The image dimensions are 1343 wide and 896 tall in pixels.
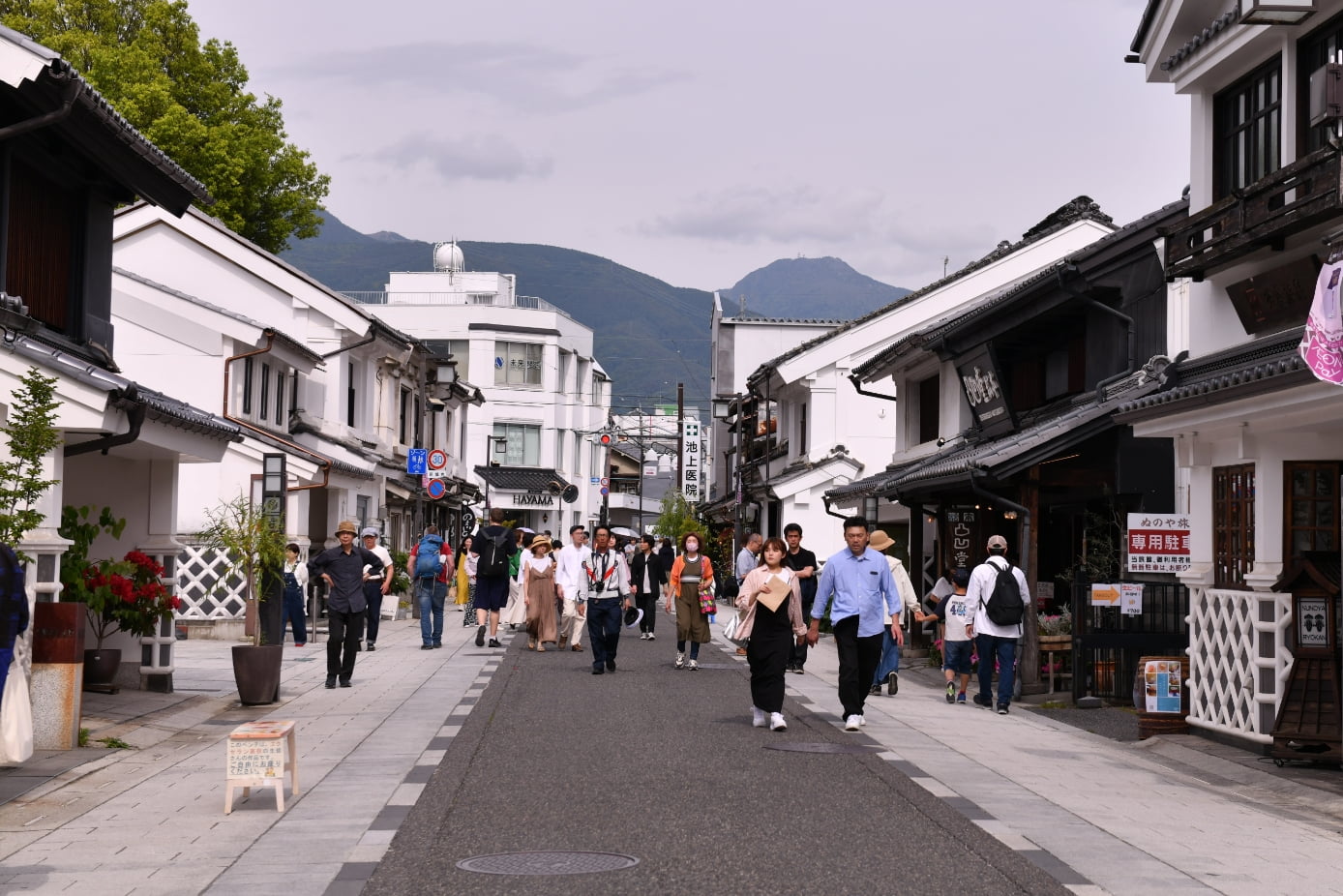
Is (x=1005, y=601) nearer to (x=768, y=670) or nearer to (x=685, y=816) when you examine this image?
(x=768, y=670)

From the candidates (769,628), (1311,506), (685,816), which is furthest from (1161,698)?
(685,816)

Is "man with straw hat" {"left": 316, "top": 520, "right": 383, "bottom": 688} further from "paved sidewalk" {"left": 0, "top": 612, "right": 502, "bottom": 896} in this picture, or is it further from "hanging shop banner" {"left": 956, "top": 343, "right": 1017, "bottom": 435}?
"hanging shop banner" {"left": 956, "top": 343, "right": 1017, "bottom": 435}

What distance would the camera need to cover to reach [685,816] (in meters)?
9.22

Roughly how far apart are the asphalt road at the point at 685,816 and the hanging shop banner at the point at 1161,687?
120 inches

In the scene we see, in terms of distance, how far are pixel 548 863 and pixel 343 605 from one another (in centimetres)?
1057

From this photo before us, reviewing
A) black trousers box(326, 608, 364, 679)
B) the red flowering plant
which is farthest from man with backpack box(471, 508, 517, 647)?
the red flowering plant

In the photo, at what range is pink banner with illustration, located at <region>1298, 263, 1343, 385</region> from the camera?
10789mm

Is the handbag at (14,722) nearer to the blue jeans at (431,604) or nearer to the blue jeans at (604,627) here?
the blue jeans at (604,627)

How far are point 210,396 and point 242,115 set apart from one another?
42.8ft

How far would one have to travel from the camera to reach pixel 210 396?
31.0m

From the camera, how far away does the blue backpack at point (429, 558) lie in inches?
953

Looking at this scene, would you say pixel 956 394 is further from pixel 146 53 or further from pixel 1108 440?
pixel 146 53

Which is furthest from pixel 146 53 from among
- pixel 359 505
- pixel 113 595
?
pixel 113 595

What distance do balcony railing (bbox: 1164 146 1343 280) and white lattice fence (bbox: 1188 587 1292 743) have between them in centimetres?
304
